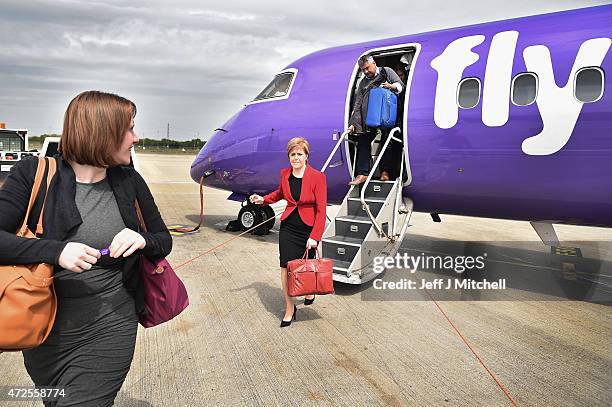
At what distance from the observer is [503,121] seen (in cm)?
650

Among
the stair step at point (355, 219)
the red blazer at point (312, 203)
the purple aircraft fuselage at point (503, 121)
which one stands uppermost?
the purple aircraft fuselage at point (503, 121)

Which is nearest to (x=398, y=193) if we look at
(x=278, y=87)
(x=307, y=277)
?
(x=307, y=277)

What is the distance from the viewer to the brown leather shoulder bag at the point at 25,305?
1.82m

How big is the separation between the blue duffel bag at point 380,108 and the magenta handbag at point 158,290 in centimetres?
534

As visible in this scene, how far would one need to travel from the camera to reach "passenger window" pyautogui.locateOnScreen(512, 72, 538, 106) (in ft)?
20.8

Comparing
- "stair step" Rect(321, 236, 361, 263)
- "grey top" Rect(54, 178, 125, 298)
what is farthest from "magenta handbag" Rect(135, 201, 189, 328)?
"stair step" Rect(321, 236, 361, 263)

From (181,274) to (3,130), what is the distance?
13.7 m

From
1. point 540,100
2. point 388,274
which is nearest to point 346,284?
point 388,274

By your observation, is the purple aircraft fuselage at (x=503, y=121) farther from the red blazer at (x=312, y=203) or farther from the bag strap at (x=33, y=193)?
the bag strap at (x=33, y=193)

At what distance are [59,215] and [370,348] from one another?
138 inches

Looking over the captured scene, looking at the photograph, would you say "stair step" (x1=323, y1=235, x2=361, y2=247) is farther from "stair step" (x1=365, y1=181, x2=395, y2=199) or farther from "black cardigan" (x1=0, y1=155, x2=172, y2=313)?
"black cardigan" (x1=0, y1=155, x2=172, y2=313)

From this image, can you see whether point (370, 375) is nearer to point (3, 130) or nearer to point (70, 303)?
point (70, 303)

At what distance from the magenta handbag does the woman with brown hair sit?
0.09 metres

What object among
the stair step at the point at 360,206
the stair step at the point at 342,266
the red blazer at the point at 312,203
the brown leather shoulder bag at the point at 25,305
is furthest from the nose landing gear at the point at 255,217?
the brown leather shoulder bag at the point at 25,305
